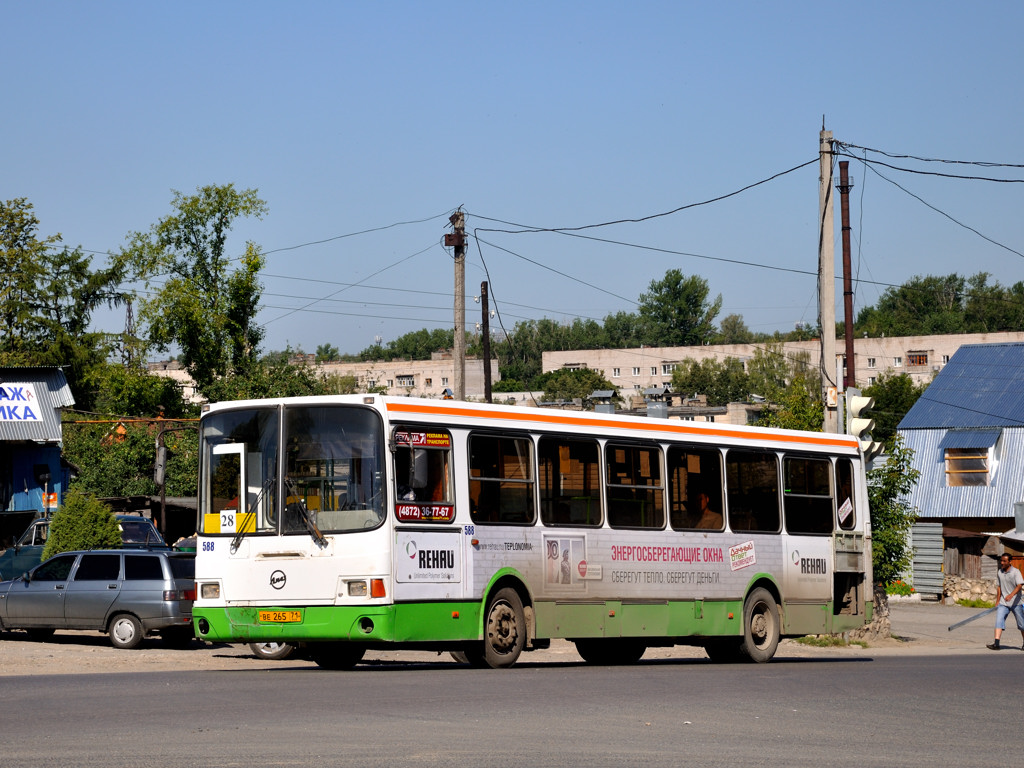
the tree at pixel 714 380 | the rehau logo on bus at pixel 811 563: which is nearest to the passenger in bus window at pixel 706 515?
the rehau logo on bus at pixel 811 563

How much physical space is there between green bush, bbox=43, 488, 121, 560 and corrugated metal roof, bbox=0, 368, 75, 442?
9.59 metres

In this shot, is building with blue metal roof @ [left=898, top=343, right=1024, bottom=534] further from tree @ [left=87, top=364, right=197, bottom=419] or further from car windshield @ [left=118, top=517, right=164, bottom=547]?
tree @ [left=87, top=364, right=197, bottom=419]

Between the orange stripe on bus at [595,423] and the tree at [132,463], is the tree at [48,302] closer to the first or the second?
the tree at [132,463]

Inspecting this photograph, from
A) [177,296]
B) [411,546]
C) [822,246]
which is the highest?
[177,296]

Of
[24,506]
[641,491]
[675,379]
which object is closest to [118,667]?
[641,491]

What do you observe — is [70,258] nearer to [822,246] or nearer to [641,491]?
[822,246]

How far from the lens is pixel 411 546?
47.3ft

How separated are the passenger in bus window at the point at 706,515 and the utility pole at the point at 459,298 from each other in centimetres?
1316

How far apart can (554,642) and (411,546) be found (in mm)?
10342

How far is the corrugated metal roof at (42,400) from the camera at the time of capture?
37531 millimetres

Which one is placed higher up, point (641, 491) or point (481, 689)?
point (641, 491)

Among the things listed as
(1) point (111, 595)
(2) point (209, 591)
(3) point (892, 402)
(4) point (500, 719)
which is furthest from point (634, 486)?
(3) point (892, 402)

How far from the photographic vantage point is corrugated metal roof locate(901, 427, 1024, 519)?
155 ft

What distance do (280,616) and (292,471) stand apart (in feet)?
4.95
